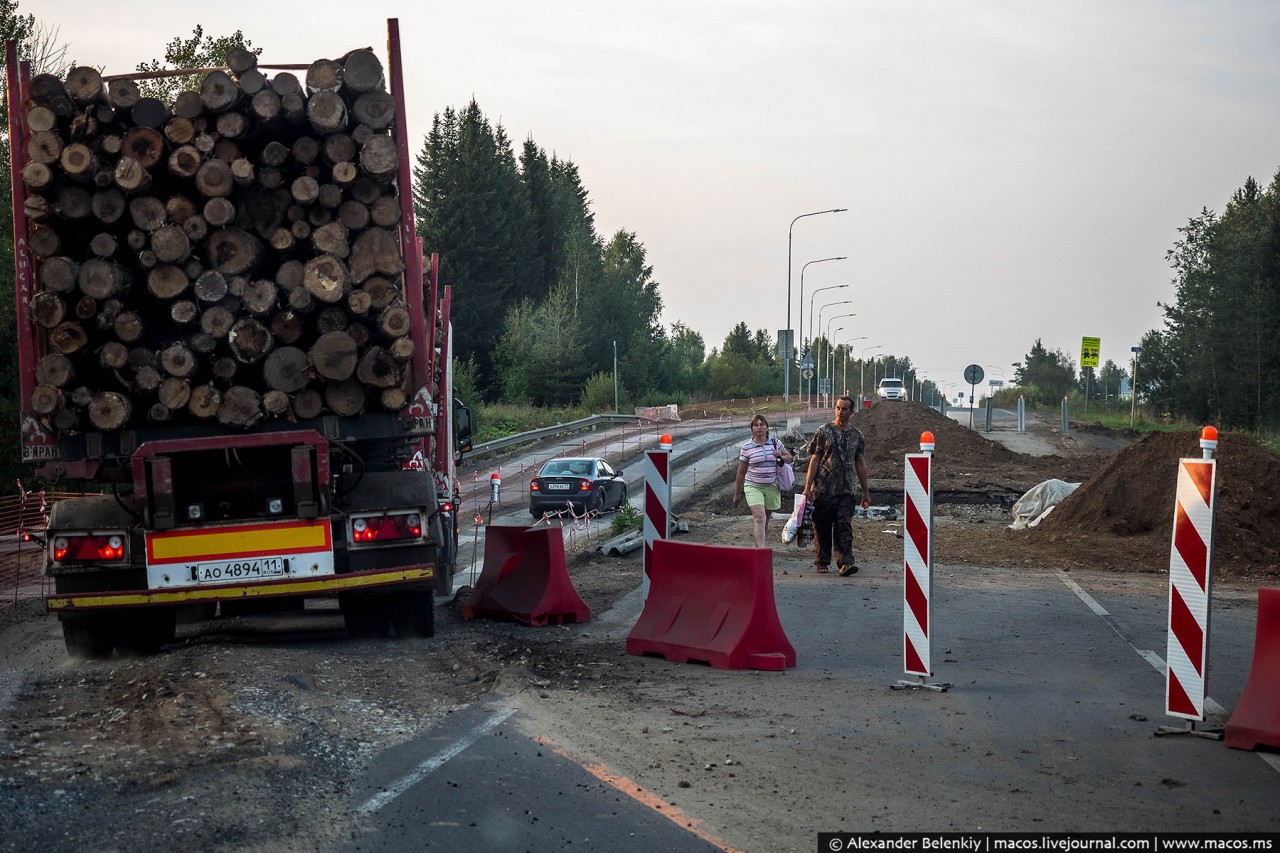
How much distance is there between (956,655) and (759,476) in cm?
534

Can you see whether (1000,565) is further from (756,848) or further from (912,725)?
(756,848)

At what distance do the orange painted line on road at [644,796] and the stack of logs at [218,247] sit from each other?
369 centimetres

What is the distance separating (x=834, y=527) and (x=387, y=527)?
6768 mm

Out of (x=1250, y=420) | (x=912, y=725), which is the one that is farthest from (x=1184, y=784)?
(x=1250, y=420)

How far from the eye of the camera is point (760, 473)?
15.0 meters

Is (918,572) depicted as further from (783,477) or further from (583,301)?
(583,301)

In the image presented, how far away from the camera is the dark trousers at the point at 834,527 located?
14.6 m

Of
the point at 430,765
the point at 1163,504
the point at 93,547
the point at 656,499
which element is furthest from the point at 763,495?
the point at 430,765

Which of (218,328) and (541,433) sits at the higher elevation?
(218,328)

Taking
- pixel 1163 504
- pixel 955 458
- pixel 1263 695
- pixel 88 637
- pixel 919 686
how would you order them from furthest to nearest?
pixel 955 458 < pixel 1163 504 < pixel 88 637 < pixel 919 686 < pixel 1263 695

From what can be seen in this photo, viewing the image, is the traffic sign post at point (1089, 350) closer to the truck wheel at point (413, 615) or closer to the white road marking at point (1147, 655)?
the white road marking at point (1147, 655)

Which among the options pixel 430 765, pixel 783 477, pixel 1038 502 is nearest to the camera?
pixel 430 765

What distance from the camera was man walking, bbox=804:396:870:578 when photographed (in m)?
14.4

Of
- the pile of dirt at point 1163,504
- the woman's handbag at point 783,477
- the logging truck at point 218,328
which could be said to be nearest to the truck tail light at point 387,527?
the logging truck at point 218,328
